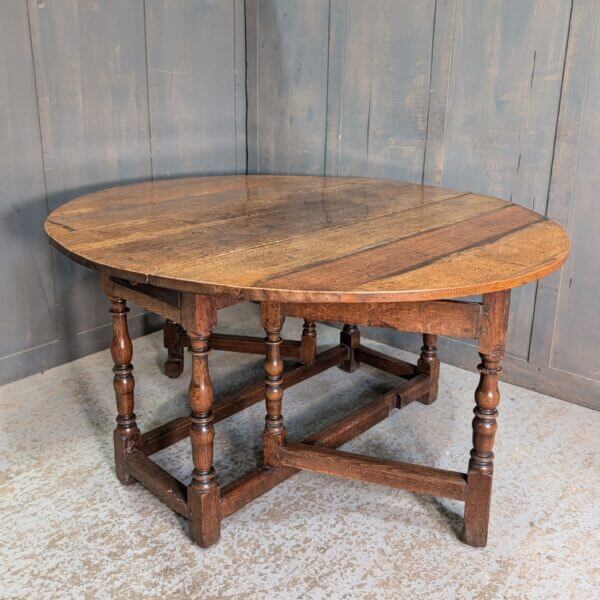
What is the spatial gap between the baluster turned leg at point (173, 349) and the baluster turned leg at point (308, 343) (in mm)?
505

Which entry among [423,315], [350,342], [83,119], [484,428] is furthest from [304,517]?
[83,119]

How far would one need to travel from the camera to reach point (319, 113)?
10.6ft

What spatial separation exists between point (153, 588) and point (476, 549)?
34.2 inches

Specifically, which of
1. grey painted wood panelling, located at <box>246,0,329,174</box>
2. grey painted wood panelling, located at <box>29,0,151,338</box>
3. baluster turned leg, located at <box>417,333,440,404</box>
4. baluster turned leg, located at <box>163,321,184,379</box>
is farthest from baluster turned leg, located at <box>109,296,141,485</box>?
grey painted wood panelling, located at <box>246,0,329,174</box>

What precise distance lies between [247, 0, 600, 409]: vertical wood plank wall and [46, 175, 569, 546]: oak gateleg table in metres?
0.40

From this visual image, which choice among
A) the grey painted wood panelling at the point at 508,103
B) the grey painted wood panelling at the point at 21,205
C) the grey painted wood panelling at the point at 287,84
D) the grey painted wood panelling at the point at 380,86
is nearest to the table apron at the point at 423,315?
the grey painted wood panelling at the point at 508,103

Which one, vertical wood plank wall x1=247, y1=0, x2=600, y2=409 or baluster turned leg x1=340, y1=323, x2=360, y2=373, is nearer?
vertical wood plank wall x1=247, y1=0, x2=600, y2=409

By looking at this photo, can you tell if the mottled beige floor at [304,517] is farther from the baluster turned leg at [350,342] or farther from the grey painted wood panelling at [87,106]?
the grey painted wood panelling at [87,106]

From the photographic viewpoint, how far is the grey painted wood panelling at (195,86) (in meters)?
3.08

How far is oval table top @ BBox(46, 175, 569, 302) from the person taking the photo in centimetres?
149

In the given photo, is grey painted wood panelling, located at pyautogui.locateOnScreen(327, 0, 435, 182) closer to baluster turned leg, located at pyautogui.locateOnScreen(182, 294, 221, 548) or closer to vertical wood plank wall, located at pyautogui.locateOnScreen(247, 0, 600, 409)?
vertical wood plank wall, located at pyautogui.locateOnScreen(247, 0, 600, 409)

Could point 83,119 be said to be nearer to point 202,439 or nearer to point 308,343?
point 308,343

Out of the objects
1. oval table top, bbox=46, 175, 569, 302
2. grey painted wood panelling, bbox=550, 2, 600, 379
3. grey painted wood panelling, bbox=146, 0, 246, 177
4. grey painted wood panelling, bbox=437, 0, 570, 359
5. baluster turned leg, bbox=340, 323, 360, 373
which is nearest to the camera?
oval table top, bbox=46, 175, 569, 302

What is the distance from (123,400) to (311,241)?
0.80 meters
